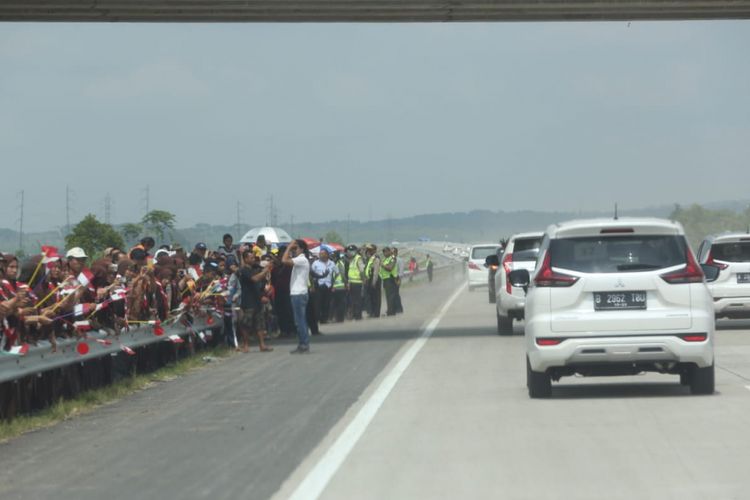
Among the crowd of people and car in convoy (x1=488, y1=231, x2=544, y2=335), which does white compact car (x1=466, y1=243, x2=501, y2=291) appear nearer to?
the crowd of people

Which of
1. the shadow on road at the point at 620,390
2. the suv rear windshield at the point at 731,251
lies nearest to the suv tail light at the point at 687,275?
the shadow on road at the point at 620,390

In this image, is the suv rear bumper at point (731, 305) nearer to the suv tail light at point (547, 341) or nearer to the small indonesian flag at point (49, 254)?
the suv tail light at point (547, 341)

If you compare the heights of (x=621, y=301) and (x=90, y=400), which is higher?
(x=621, y=301)

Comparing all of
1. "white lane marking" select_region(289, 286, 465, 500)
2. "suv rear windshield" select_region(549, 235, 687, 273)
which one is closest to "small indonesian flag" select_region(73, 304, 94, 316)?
"white lane marking" select_region(289, 286, 465, 500)

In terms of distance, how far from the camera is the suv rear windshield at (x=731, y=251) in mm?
27219

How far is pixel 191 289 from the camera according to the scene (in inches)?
901

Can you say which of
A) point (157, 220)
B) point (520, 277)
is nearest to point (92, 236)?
point (157, 220)

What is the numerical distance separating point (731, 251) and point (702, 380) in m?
12.9

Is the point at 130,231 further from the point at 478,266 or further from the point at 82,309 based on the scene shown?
the point at 82,309

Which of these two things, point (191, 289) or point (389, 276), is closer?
point (191, 289)

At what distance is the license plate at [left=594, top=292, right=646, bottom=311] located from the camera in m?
14.5

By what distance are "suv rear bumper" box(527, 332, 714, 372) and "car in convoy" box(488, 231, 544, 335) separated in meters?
11.2

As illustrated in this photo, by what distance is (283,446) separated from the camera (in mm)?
11906

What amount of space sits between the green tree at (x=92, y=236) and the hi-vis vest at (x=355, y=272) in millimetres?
13905
